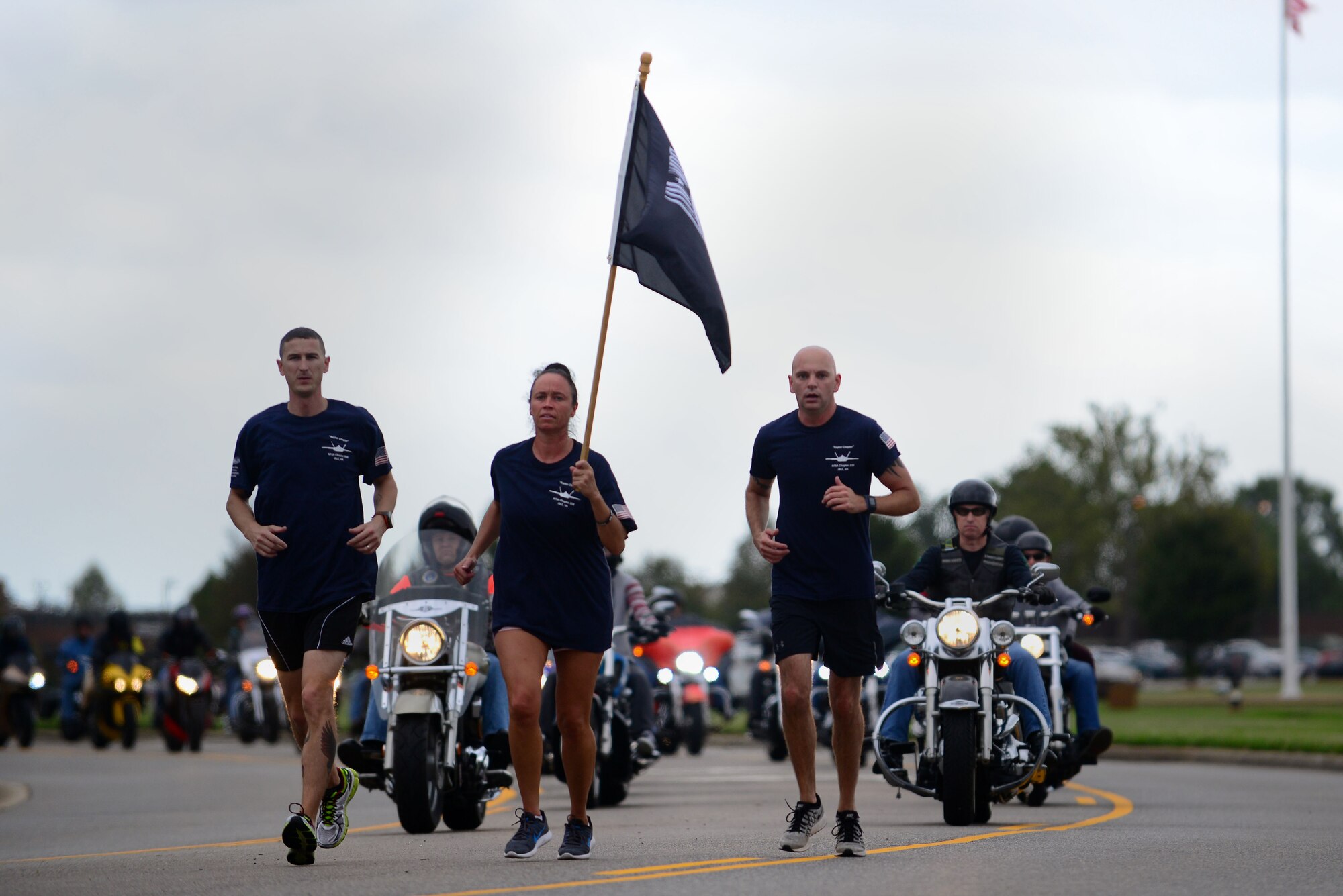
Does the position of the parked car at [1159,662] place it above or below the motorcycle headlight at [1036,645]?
below

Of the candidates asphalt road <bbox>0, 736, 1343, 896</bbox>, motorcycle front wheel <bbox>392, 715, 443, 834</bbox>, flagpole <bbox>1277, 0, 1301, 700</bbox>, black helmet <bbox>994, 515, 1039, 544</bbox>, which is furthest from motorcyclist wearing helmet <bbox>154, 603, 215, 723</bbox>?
flagpole <bbox>1277, 0, 1301, 700</bbox>

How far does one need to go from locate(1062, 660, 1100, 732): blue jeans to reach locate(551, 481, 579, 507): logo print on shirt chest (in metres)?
5.92

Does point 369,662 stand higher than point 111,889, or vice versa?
point 369,662

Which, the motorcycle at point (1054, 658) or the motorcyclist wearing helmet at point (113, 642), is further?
the motorcyclist wearing helmet at point (113, 642)

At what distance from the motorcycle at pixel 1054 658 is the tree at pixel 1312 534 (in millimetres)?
145139

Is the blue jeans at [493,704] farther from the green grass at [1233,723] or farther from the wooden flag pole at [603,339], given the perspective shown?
the green grass at [1233,723]

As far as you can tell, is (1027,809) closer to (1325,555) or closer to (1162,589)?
(1162,589)

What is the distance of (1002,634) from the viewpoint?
11.5m

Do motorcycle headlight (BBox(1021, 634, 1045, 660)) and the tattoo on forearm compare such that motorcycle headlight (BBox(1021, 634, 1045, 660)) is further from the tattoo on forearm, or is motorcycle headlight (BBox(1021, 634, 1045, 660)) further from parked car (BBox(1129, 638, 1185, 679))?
parked car (BBox(1129, 638, 1185, 679))

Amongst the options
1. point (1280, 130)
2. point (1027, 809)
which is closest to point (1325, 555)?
point (1280, 130)

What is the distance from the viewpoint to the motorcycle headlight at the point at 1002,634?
11461mm

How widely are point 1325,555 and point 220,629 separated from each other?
403ft

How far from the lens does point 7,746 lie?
30.8m

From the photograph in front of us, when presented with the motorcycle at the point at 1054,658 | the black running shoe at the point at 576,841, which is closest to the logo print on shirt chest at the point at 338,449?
the black running shoe at the point at 576,841
